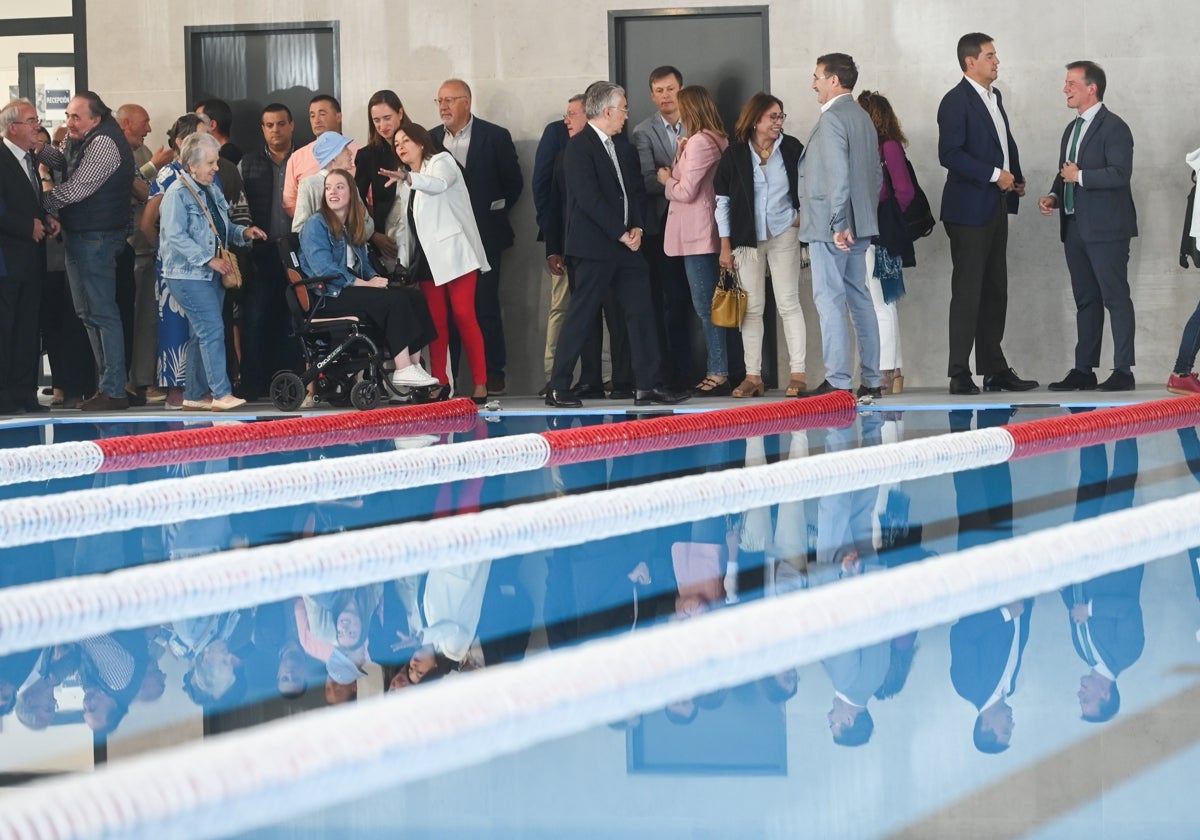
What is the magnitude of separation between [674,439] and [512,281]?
4625 mm

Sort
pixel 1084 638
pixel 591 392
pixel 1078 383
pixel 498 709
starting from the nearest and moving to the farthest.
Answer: pixel 498 709 < pixel 1084 638 < pixel 1078 383 < pixel 591 392

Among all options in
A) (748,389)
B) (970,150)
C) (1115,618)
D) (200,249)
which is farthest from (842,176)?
(1115,618)

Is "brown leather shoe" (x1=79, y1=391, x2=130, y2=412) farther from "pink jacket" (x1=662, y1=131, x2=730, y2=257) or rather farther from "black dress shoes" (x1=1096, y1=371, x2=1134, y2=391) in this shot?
"black dress shoes" (x1=1096, y1=371, x2=1134, y2=391)

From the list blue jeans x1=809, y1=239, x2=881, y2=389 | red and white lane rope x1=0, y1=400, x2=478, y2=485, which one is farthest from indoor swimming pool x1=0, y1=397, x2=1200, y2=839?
blue jeans x1=809, y1=239, x2=881, y2=389

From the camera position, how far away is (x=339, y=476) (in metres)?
6.07

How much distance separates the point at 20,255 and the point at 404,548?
654 centimetres

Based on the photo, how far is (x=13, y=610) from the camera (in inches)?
141

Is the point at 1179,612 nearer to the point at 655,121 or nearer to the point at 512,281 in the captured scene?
the point at 655,121

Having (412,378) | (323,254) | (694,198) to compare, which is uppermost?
(694,198)

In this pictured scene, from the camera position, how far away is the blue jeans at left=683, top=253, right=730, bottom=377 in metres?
10.4

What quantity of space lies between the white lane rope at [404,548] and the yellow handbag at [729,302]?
3.92 metres

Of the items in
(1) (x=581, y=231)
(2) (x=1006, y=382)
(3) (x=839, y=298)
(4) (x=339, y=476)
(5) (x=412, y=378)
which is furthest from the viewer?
(2) (x=1006, y=382)

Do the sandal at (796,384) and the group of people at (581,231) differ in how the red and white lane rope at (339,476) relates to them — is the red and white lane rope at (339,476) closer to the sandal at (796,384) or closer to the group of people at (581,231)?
the group of people at (581,231)

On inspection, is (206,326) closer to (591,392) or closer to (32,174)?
(32,174)
